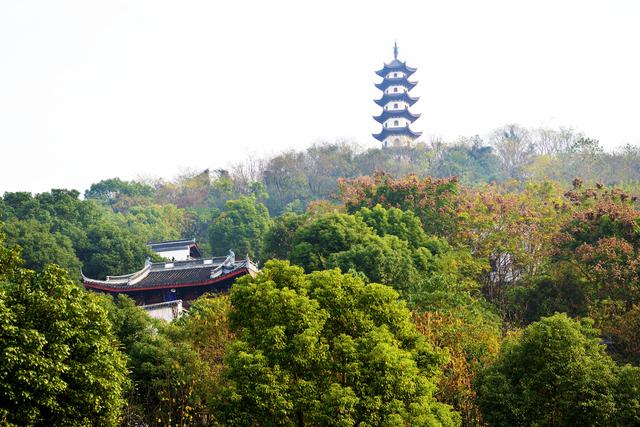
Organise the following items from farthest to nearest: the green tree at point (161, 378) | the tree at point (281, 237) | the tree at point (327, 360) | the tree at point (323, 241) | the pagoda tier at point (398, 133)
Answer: the pagoda tier at point (398, 133) → the tree at point (281, 237) → the tree at point (323, 241) → the green tree at point (161, 378) → the tree at point (327, 360)

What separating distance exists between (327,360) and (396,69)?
2004 inches

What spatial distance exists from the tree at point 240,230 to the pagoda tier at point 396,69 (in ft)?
81.4

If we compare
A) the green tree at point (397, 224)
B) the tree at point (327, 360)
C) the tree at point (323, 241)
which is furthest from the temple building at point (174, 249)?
the tree at point (327, 360)

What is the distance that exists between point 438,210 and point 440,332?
10480mm

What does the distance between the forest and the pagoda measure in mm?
29422

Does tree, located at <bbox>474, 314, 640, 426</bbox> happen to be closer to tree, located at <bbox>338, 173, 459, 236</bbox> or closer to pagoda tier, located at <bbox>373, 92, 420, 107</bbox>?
tree, located at <bbox>338, 173, 459, 236</bbox>

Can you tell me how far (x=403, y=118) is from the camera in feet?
196

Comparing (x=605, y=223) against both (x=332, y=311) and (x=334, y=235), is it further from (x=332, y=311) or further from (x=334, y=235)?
(x=332, y=311)

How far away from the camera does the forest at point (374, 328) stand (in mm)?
10766

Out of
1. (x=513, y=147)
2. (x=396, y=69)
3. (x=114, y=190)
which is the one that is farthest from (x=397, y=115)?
(x=114, y=190)

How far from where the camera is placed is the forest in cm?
1077

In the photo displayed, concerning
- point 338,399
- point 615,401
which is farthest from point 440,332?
point 338,399

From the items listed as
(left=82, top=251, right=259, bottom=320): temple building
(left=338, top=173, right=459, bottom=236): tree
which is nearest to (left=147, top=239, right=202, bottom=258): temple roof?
(left=82, top=251, right=259, bottom=320): temple building

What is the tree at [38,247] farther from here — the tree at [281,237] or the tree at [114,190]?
the tree at [114,190]
